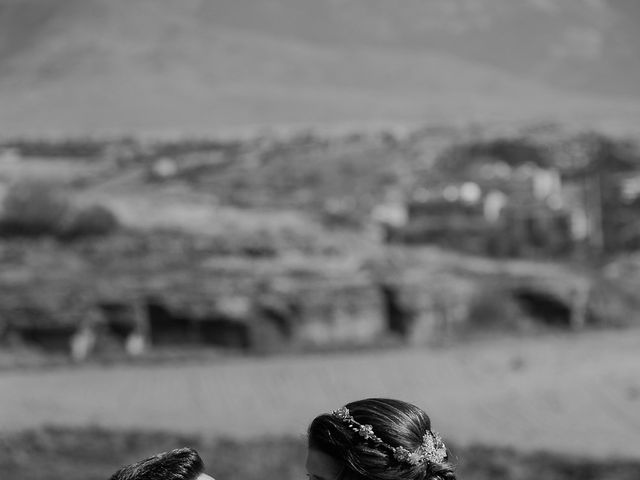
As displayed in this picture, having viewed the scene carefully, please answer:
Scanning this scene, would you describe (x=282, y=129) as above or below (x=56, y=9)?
below

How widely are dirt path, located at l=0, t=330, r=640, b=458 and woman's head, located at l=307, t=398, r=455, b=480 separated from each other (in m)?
10.8

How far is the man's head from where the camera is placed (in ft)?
6.13

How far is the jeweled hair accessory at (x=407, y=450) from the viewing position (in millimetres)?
1949

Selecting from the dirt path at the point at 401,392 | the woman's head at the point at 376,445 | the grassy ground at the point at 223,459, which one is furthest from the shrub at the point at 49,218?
the woman's head at the point at 376,445

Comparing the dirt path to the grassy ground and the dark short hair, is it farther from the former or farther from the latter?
the dark short hair

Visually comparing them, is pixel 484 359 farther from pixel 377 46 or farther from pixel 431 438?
pixel 377 46

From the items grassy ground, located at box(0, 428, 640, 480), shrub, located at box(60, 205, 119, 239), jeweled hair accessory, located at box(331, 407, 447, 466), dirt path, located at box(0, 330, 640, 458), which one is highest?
jeweled hair accessory, located at box(331, 407, 447, 466)

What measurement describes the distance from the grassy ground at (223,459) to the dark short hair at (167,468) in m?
8.82

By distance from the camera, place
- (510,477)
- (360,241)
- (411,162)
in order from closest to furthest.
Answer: (510,477)
(360,241)
(411,162)

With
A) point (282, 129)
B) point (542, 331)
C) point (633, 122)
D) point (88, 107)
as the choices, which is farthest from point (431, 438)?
point (88, 107)

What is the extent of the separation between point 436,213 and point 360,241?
11.2 feet

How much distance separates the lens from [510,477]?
35.8 feet

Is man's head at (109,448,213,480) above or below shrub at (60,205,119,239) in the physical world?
above

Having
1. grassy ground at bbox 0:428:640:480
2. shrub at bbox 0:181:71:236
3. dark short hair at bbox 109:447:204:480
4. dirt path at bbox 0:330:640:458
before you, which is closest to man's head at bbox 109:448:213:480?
dark short hair at bbox 109:447:204:480
